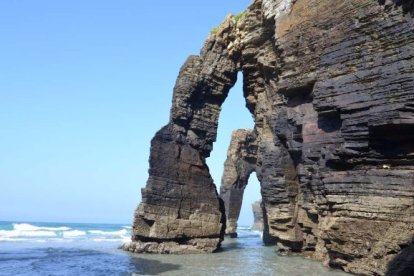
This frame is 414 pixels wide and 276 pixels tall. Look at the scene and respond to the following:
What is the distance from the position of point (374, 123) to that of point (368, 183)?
2.24 meters

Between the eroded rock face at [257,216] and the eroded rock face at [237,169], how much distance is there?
2917cm

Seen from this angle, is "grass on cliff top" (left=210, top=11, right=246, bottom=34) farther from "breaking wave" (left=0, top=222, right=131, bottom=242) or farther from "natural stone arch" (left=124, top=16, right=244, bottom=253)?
"breaking wave" (left=0, top=222, right=131, bottom=242)

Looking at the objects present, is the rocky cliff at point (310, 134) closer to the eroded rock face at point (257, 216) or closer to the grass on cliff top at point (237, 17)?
the grass on cliff top at point (237, 17)

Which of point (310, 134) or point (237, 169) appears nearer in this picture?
point (310, 134)

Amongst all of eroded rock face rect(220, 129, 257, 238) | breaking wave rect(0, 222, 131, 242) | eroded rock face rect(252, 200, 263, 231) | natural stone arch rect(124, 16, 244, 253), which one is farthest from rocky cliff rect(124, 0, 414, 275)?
eroded rock face rect(252, 200, 263, 231)

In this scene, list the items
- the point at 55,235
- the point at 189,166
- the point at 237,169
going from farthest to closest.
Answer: the point at 55,235, the point at 237,169, the point at 189,166

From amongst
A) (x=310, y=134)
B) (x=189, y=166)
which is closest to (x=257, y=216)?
(x=189, y=166)

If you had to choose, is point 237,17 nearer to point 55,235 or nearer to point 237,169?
point 237,169

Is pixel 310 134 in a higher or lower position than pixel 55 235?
higher

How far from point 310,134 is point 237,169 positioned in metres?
38.2

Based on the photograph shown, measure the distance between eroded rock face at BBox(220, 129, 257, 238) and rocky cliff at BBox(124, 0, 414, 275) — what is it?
22.9 m

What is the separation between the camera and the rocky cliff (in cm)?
1606

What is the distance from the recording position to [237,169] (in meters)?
60.1

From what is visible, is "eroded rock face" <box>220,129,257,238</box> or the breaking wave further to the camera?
"eroded rock face" <box>220,129,257,238</box>
